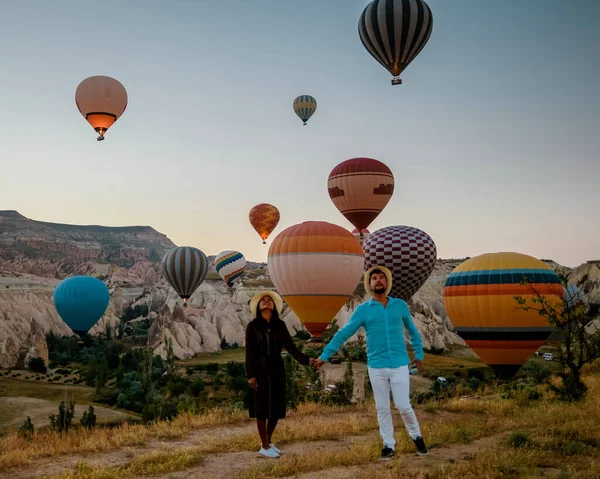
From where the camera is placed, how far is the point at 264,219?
54875mm

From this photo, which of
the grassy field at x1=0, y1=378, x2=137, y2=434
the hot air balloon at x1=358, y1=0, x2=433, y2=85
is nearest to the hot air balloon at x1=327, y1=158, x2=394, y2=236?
the hot air balloon at x1=358, y1=0, x2=433, y2=85

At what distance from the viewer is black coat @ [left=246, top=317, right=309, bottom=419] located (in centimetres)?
670

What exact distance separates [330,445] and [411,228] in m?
16.1

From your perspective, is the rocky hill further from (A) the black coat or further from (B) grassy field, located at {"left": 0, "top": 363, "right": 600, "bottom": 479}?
(A) the black coat

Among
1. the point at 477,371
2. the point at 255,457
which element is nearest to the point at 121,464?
the point at 255,457

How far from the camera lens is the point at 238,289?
84.6 metres

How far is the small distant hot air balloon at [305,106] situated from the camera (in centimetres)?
4459

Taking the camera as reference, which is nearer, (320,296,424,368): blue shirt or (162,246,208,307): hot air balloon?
(320,296,424,368): blue shirt

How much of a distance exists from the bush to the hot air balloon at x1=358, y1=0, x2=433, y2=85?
137 ft

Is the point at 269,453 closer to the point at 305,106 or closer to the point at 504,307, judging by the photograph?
the point at 504,307

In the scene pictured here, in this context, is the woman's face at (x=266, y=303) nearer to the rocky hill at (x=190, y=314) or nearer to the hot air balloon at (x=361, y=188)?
the hot air balloon at (x=361, y=188)

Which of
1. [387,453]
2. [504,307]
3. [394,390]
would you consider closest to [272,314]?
[394,390]

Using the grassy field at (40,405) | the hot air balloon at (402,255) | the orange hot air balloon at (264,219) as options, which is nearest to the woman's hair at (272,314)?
the hot air balloon at (402,255)

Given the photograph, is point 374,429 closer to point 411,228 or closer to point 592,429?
point 592,429
